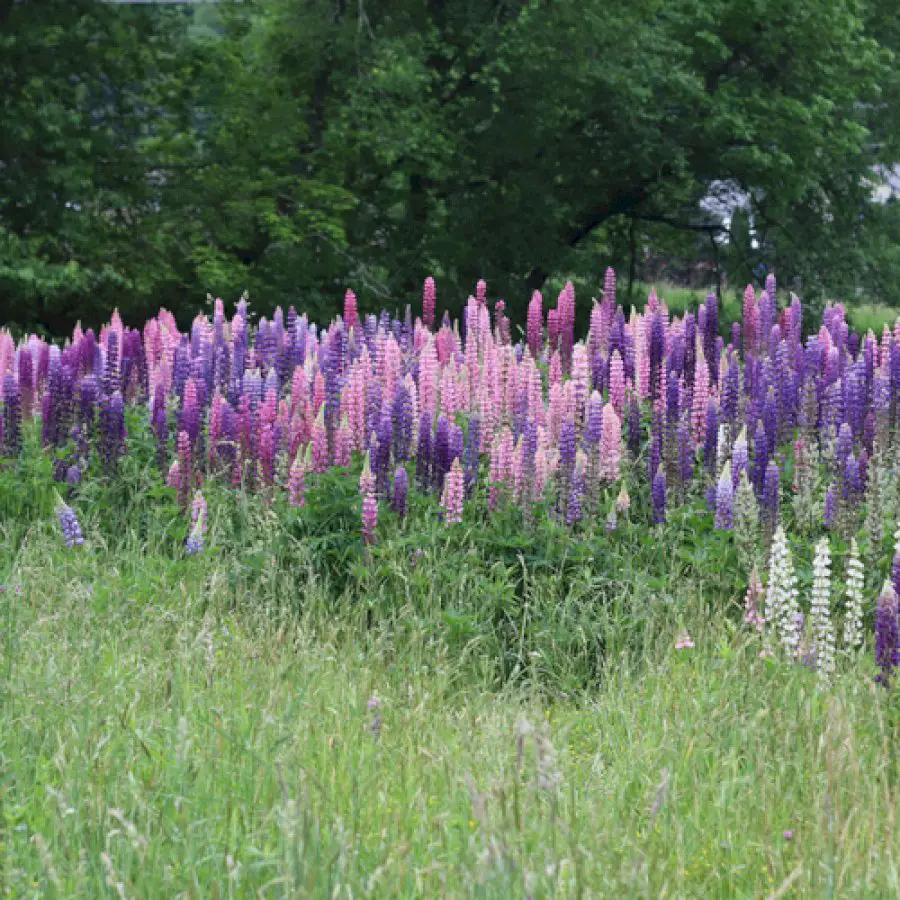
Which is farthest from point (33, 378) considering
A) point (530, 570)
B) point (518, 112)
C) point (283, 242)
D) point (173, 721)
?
point (518, 112)

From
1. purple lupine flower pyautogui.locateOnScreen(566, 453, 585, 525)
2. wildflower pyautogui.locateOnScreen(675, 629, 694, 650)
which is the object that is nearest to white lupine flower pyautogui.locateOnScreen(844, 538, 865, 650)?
wildflower pyautogui.locateOnScreen(675, 629, 694, 650)

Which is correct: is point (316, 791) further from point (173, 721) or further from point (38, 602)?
point (38, 602)

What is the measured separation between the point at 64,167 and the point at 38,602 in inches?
568

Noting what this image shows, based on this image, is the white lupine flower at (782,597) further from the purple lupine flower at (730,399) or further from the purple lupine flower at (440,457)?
the purple lupine flower at (730,399)

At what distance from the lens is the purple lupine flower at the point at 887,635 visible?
472cm

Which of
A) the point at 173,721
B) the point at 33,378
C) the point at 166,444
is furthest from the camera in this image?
the point at 33,378

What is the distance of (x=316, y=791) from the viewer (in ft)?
13.8

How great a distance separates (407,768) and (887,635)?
1655 mm

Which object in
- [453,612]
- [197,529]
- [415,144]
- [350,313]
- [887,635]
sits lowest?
[453,612]

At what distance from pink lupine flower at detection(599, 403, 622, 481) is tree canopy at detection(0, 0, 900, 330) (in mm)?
12973

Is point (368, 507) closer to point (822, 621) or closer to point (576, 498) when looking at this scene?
point (576, 498)

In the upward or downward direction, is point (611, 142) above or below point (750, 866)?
above

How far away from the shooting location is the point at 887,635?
4.80 m

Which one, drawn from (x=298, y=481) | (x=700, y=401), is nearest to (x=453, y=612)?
(x=298, y=481)
